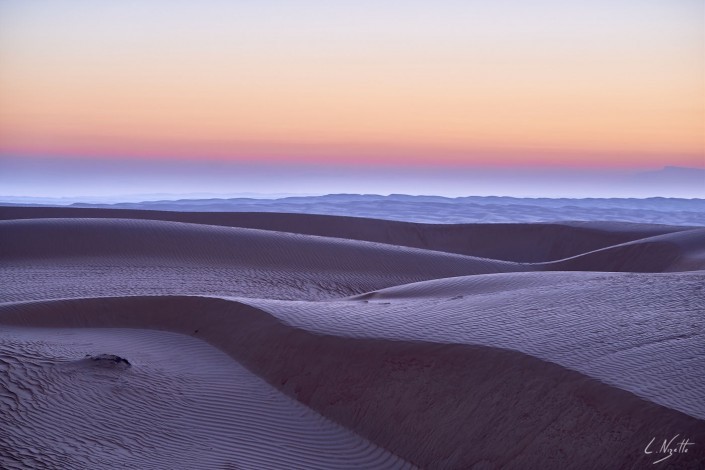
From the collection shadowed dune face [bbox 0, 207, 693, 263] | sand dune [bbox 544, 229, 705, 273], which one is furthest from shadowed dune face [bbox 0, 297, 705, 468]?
shadowed dune face [bbox 0, 207, 693, 263]

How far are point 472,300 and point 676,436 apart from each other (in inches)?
175

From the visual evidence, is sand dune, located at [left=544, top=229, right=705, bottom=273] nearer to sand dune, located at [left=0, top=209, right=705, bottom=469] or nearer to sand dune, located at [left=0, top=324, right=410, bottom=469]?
sand dune, located at [left=0, top=209, right=705, bottom=469]

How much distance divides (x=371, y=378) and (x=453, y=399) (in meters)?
0.91

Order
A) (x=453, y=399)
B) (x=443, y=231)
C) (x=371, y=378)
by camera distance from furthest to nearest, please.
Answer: (x=443, y=231), (x=371, y=378), (x=453, y=399)

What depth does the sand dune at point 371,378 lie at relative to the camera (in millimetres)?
5254

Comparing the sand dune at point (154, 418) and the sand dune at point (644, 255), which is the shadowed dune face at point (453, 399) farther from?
the sand dune at point (644, 255)

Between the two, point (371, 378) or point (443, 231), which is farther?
point (443, 231)

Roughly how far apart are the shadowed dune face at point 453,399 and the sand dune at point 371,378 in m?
0.01

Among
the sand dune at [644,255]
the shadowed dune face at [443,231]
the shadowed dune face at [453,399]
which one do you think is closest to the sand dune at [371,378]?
the shadowed dune face at [453,399]

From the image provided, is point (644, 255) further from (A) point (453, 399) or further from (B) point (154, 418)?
(B) point (154, 418)

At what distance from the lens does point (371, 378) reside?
6805 mm

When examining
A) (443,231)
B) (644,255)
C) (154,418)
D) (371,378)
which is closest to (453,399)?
(371,378)

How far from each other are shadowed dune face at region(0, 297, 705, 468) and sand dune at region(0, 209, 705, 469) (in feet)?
0.04

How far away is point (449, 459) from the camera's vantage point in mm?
5547
